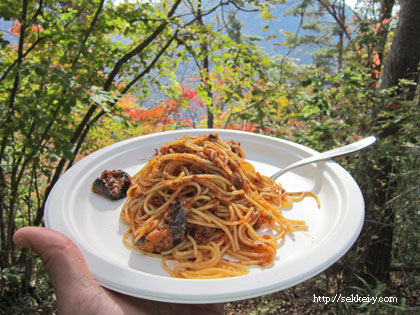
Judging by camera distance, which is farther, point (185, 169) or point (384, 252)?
point (384, 252)

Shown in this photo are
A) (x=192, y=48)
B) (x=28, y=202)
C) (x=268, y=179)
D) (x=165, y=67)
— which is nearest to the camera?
(x=268, y=179)

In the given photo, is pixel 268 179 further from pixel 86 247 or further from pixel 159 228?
pixel 86 247

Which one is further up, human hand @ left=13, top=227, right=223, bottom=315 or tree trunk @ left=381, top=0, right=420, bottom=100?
tree trunk @ left=381, top=0, right=420, bottom=100

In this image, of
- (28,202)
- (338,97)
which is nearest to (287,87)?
(338,97)

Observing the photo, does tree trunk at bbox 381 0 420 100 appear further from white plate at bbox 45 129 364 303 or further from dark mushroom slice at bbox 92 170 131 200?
dark mushroom slice at bbox 92 170 131 200

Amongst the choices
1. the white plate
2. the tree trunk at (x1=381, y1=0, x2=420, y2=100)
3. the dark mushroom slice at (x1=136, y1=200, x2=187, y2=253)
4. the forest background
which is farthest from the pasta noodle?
the tree trunk at (x1=381, y1=0, x2=420, y2=100)
